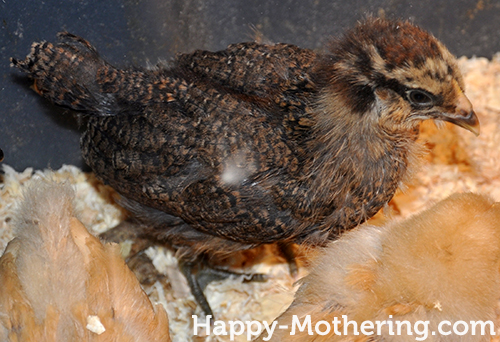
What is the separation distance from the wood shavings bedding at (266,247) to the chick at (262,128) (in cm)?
51

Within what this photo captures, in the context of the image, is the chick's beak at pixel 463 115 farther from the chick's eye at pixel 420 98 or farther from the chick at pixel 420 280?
the chick at pixel 420 280

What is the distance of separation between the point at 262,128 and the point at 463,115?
0.67 m

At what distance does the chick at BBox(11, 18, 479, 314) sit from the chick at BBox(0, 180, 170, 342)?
0.97 feet

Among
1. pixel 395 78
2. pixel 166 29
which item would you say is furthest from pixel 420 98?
pixel 166 29

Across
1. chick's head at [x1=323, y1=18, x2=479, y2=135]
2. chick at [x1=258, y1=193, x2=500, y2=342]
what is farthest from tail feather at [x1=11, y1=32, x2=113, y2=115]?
chick at [x1=258, y1=193, x2=500, y2=342]

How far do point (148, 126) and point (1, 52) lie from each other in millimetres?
827

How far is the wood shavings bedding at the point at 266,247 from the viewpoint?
2.55 metres

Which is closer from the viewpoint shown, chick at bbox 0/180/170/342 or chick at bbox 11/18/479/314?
chick at bbox 0/180/170/342

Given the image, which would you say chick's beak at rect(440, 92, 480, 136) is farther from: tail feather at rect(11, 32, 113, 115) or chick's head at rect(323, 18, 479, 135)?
tail feather at rect(11, 32, 113, 115)

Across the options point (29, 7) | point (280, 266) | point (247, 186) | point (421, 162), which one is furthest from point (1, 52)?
point (421, 162)

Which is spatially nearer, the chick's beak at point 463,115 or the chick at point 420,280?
the chick at point 420,280

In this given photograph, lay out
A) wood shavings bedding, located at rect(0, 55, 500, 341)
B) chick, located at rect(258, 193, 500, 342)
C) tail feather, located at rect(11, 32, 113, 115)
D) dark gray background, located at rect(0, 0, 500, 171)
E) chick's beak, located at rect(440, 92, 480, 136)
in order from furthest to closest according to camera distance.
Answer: wood shavings bedding, located at rect(0, 55, 500, 341), dark gray background, located at rect(0, 0, 500, 171), tail feather, located at rect(11, 32, 113, 115), chick's beak, located at rect(440, 92, 480, 136), chick, located at rect(258, 193, 500, 342)

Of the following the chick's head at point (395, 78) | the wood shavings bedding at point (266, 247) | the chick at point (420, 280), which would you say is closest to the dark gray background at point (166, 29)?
the wood shavings bedding at point (266, 247)

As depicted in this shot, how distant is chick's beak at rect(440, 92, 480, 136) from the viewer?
5.94 ft
